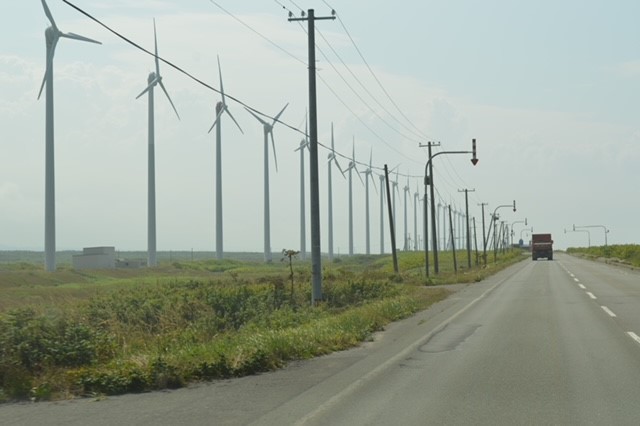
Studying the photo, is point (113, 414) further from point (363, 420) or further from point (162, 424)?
Answer: point (363, 420)

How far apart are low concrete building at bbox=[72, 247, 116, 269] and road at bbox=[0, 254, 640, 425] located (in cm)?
5944

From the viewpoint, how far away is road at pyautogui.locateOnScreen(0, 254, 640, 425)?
908cm

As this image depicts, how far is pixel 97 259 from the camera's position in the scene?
7431 centimetres

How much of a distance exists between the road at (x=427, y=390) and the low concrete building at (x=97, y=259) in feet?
195

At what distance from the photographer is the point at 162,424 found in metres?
8.92

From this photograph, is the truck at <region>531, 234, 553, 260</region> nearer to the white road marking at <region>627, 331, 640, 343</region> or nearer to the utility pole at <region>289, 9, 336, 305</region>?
the utility pole at <region>289, 9, 336, 305</region>

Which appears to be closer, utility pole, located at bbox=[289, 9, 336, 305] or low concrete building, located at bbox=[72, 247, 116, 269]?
utility pole, located at bbox=[289, 9, 336, 305]

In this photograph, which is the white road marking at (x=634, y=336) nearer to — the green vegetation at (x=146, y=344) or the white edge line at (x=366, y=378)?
the white edge line at (x=366, y=378)

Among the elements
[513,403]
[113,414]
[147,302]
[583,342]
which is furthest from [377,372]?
[147,302]

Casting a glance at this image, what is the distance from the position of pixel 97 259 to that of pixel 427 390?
67.0 meters

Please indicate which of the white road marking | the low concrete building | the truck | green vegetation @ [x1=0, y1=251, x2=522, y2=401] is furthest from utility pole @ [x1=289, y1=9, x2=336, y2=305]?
the truck

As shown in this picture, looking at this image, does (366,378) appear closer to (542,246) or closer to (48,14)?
(48,14)

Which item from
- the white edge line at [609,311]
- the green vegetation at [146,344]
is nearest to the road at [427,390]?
the green vegetation at [146,344]

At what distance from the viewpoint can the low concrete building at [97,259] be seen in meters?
73.9
